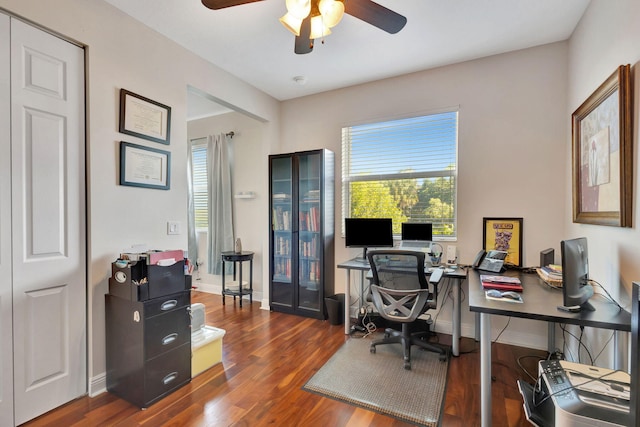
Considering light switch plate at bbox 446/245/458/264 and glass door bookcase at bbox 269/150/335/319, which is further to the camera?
glass door bookcase at bbox 269/150/335/319

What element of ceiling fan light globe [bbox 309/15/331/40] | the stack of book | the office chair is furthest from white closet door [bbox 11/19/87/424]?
the stack of book

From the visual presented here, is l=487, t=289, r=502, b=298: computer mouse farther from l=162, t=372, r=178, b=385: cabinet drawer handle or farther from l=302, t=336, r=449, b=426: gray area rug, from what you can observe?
l=162, t=372, r=178, b=385: cabinet drawer handle

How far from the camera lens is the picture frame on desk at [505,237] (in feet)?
8.87

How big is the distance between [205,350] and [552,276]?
261 centimetres

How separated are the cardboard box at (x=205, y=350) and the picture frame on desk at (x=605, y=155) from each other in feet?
9.07

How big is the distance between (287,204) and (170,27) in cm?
211

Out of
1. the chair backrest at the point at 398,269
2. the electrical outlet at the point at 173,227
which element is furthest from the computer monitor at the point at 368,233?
the electrical outlet at the point at 173,227

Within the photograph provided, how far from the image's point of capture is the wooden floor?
1.75 m

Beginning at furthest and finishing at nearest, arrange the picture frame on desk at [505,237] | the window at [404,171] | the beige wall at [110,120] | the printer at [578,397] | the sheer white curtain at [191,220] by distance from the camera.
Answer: the sheer white curtain at [191,220], the window at [404,171], the picture frame on desk at [505,237], the beige wall at [110,120], the printer at [578,397]

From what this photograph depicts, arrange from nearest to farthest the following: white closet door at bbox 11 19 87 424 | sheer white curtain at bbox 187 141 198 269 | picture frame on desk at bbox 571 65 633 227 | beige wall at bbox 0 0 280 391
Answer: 1. picture frame on desk at bbox 571 65 633 227
2. white closet door at bbox 11 19 87 424
3. beige wall at bbox 0 0 280 391
4. sheer white curtain at bbox 187 141 198 269

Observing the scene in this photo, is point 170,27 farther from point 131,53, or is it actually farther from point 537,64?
point 537,64

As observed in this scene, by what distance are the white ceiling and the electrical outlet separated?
1592 mm

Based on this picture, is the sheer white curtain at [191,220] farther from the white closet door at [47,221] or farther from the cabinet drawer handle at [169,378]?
the cabinet drawer handle at [169,378]

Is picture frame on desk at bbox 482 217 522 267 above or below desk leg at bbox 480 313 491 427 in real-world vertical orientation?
above
